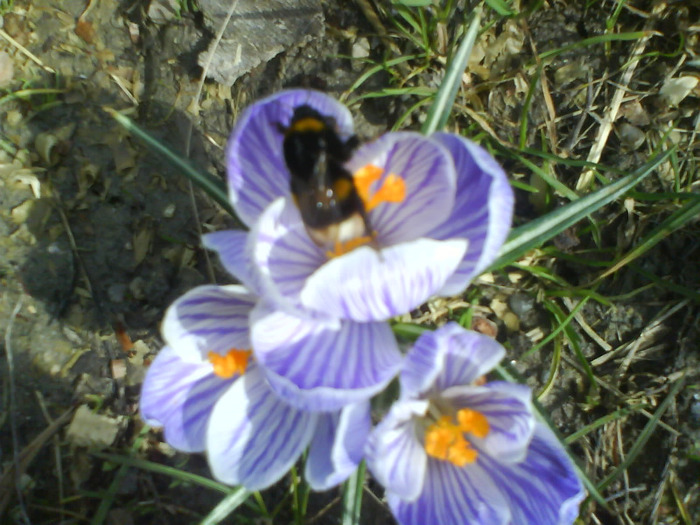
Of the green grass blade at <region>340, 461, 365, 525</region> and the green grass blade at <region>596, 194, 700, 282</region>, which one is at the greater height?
the green grass blade at <region>596, 194, 700, 282</region>

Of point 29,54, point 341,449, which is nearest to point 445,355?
point 341,449

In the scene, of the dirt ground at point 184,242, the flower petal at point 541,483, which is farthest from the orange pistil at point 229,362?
the dirt ground at point 184,242

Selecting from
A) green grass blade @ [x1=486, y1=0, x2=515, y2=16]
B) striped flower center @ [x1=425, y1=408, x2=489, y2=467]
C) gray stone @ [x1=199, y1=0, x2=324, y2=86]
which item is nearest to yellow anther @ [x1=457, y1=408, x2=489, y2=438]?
striped flower center @ [x1=425, y1=408, x2=489, y2=467]

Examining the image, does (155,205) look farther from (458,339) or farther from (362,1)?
(458,339)

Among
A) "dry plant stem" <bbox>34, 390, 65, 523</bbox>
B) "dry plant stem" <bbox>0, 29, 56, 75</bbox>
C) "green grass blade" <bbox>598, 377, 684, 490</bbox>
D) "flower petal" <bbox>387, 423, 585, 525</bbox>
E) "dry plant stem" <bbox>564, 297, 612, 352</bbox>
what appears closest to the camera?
"flower petal" <bbox>387, 423, 585, 525</bbox>

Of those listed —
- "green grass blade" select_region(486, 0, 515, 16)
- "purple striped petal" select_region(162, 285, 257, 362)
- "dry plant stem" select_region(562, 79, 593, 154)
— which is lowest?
"purple striped petal" select_region(162, 285, 257, 362)

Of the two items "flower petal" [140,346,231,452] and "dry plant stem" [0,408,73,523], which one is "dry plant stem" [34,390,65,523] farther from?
"flower petal" [140,346,231,452]

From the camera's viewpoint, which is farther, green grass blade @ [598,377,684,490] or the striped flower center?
green grass blade @ [598,377,684,490]
